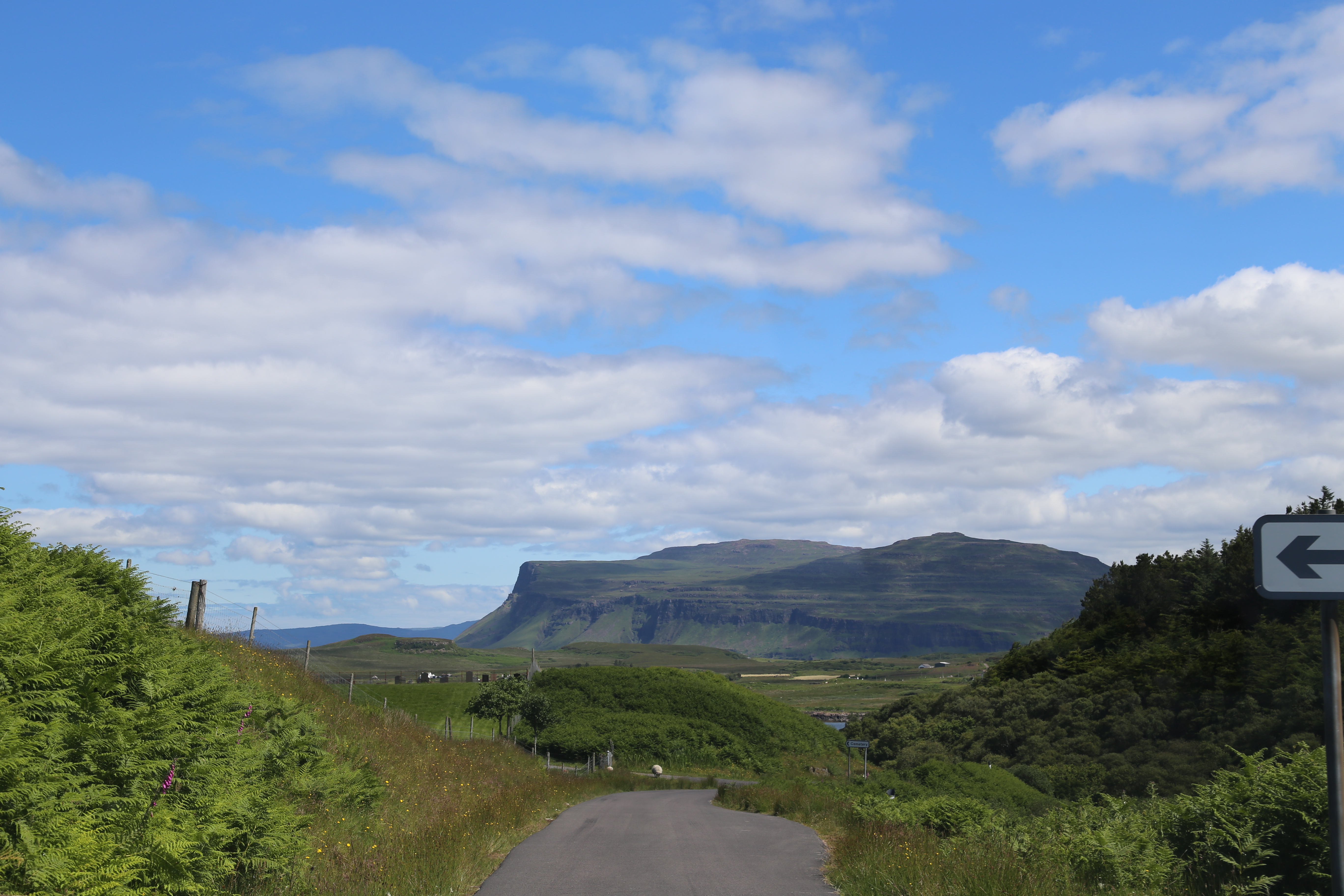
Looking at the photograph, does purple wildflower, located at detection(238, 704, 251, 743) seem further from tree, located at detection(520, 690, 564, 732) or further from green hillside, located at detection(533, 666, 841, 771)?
green hillside, located at detection(533, 666, 841, 771)

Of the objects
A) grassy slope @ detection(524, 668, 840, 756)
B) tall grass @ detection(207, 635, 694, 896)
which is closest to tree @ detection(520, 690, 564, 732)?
grassy slope @ detection(524, 668, 840, 756)

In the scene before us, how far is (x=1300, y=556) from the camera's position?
18.0 feet

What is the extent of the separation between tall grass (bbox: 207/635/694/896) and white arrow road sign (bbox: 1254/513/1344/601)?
30.9 feet

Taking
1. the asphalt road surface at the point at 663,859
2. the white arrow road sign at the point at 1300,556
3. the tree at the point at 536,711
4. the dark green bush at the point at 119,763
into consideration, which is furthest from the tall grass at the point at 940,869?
the tree at the point at 536,711

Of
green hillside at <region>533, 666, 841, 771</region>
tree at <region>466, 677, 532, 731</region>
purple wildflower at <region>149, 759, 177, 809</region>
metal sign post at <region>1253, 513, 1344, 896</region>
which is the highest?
metal sign post at <region>1253, 513, 1344, 896</region>

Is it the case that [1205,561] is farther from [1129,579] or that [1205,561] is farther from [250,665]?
[250,665]

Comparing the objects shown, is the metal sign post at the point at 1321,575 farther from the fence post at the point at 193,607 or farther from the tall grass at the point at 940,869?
the fence post at the point at 193,607

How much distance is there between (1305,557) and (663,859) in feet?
43.2

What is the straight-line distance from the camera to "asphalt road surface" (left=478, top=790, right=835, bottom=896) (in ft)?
42.6

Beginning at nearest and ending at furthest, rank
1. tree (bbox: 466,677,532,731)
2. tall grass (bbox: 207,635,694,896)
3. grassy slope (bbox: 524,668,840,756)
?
tall grass (bbox: 207,635,694,896) → tree (bbox: 466,677,532,731) → grassy slope (bbox: 524,668,840,756)

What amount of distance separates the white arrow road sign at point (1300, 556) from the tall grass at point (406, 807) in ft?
30.9

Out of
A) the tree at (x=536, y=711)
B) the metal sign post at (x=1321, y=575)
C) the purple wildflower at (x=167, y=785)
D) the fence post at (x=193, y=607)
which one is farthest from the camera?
the tree at (x=536, y=711)

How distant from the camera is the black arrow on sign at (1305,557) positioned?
5445 mm

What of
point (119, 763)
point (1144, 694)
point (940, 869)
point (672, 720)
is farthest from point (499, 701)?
point (119, 763)
